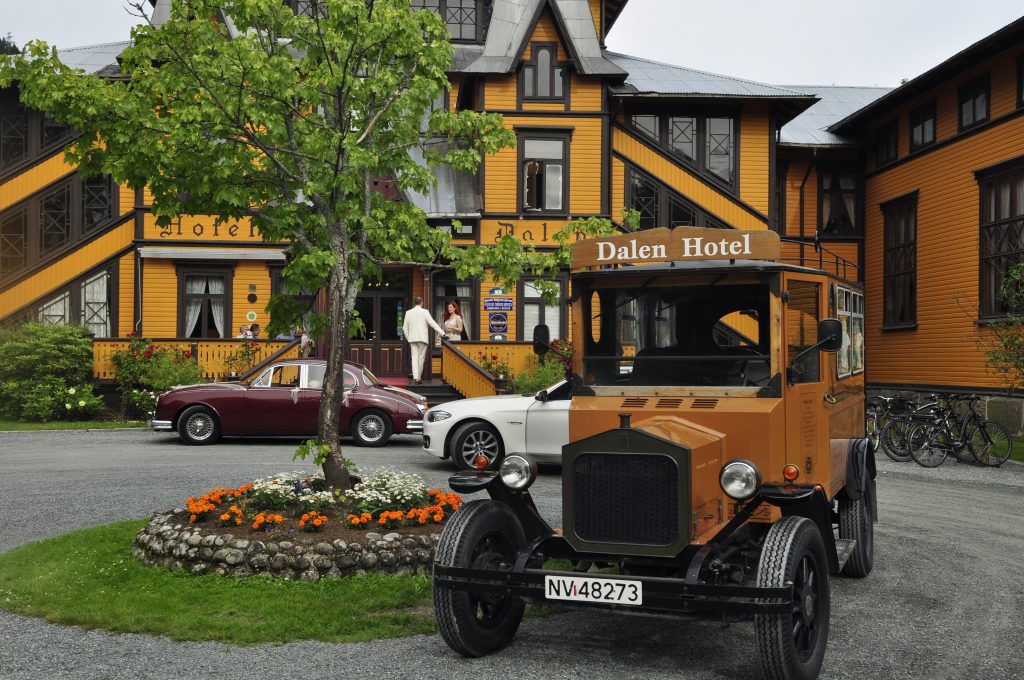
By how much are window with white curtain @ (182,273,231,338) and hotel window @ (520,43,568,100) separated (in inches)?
384

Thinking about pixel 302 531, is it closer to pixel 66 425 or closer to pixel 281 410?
pixel 281 410

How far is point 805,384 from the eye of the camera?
22.2 feet

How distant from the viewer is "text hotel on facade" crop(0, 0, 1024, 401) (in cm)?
2670

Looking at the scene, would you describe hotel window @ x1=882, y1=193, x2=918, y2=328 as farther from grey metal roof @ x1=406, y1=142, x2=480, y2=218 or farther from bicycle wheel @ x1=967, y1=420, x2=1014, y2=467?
grey metal roof @ x1=406, y1=142, x2=480, y2=218

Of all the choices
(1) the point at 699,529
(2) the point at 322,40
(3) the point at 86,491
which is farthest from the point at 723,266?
(3) the point at 86,491

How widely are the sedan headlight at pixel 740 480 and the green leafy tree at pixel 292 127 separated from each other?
4.17 m

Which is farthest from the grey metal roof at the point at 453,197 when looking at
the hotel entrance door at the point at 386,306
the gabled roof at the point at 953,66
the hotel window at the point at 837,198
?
the gabled roof at the point at 953,66

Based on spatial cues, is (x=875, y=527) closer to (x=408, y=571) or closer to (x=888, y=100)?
(x=408, y=571)

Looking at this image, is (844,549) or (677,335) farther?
(844,549)

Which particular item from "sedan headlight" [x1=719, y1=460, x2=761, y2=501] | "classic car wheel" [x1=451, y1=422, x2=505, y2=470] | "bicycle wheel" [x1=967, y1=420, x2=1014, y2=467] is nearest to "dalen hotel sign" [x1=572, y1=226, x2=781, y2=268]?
"sedan headlight" [x1=719, y1=460, x2=761, y2=501]

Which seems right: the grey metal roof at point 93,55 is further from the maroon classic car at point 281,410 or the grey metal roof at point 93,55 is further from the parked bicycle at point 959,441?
the parked bicycle at point 959,441

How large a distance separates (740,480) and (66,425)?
20.0 m

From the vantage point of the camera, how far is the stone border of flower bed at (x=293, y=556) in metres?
7.73

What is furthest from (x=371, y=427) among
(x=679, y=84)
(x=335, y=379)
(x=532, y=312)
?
(x=679, y=84)
